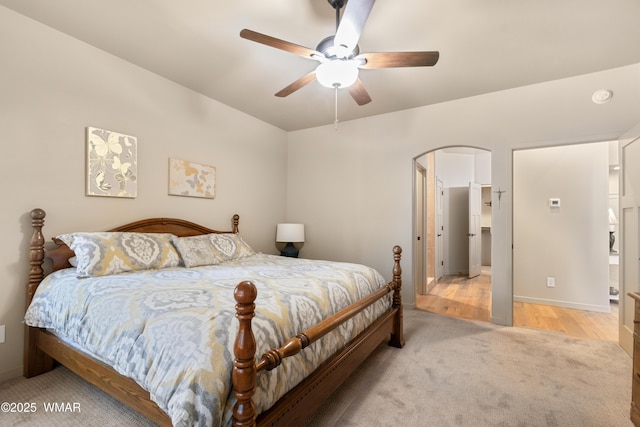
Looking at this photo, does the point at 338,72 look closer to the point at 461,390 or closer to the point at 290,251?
→ the point at 461,390

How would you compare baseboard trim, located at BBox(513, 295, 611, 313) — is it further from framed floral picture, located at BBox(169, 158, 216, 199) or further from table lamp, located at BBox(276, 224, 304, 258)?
framed floral picture, located at BBox(169, 158, 216, 199)

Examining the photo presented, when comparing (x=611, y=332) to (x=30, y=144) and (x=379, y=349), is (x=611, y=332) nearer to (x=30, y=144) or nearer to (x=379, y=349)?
(x=379, y=349)

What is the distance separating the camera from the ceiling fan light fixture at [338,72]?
187 centimetres

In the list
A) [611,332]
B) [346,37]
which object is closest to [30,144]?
[346,37]

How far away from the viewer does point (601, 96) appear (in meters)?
2.82

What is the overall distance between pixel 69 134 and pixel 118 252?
1.08m

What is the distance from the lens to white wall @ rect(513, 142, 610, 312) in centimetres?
376

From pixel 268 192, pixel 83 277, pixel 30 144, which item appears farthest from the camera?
pixel 268 192

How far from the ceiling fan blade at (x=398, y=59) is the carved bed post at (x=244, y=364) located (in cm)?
162

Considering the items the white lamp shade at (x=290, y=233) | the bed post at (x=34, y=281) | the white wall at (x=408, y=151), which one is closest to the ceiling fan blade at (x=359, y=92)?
the white wall at (x=408, y=151)

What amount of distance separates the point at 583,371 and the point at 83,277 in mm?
3747

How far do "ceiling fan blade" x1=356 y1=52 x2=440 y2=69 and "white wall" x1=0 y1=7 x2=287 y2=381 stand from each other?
7.37 feet

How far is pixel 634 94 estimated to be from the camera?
2703 millimetres

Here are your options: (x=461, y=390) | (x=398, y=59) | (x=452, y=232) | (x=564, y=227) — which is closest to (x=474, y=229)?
(x=452, y=232)
